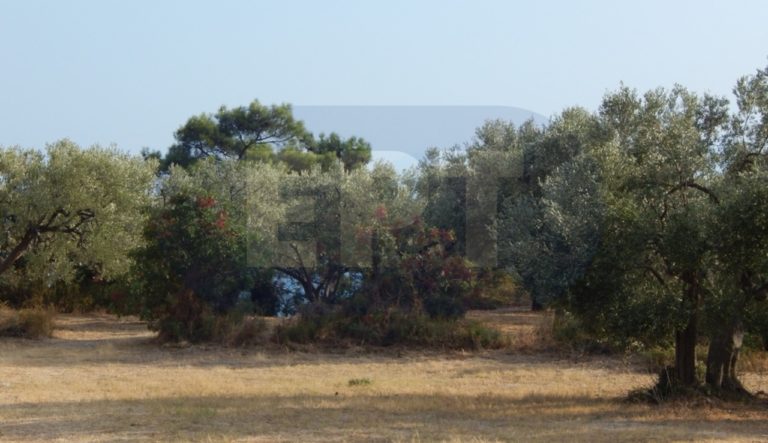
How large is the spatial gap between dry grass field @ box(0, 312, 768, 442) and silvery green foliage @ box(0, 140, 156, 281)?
11.1 feet

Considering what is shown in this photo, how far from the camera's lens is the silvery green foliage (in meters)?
24.2

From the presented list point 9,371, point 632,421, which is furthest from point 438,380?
point 9,371

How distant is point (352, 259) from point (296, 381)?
7.78 m

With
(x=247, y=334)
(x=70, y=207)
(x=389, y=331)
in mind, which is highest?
(x=70, y=207)

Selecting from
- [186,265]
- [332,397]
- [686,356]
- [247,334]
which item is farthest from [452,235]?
[686,356]

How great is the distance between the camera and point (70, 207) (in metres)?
24.3

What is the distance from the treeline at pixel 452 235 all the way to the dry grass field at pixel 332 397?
1.07m

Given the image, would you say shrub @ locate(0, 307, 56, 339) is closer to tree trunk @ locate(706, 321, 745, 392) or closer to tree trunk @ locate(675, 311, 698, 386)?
tree trunk @ locate(675, 311, 698, 386)

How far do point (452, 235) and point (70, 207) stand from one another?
10.5 m

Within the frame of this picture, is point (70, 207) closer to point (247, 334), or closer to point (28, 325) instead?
point (28, 325)

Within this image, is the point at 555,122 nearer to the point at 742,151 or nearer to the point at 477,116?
the point at 477,116

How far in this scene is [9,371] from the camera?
682 inches

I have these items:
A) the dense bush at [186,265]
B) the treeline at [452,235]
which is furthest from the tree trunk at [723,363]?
the dense bush at [186,265]

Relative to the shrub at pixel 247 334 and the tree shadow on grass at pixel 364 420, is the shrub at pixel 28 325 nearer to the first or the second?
the shrub at pixel 247 334
